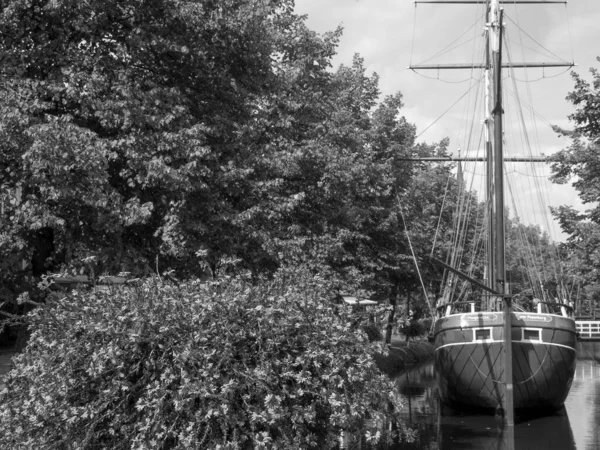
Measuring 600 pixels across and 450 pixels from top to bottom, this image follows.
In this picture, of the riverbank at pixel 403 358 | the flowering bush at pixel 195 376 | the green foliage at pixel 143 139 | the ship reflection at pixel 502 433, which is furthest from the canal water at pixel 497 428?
the green foliage at pixel 143 139

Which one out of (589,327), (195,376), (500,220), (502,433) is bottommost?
(502,433)

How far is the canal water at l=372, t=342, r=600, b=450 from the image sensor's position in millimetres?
16391

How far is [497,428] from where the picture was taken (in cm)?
1952

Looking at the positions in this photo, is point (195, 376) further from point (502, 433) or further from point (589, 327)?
point (589, 327)

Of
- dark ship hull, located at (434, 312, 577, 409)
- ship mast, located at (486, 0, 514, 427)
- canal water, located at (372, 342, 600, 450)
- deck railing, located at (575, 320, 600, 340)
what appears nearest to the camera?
canal water, located at (372, 342, 600, 450)

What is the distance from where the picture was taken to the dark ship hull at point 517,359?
69.0 feet

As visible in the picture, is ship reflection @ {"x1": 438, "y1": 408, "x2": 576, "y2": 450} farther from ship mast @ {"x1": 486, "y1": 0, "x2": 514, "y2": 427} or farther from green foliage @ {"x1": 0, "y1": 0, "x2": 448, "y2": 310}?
green foliage @ {"x1": 0, "y1": 0, "x2": 448, "y2": 310}

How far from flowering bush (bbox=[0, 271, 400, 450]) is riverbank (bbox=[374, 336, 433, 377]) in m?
21.6

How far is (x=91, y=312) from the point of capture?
26.9ft

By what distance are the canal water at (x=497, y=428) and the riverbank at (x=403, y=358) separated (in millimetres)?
4162

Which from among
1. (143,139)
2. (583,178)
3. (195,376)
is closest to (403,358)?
(583,178)

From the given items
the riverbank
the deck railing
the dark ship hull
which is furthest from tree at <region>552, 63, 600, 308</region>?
the deck railing

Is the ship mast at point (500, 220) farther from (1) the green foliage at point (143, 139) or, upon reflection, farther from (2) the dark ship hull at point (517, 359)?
(1) the green foliage at point (143, 139)

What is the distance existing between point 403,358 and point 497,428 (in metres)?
17.8
